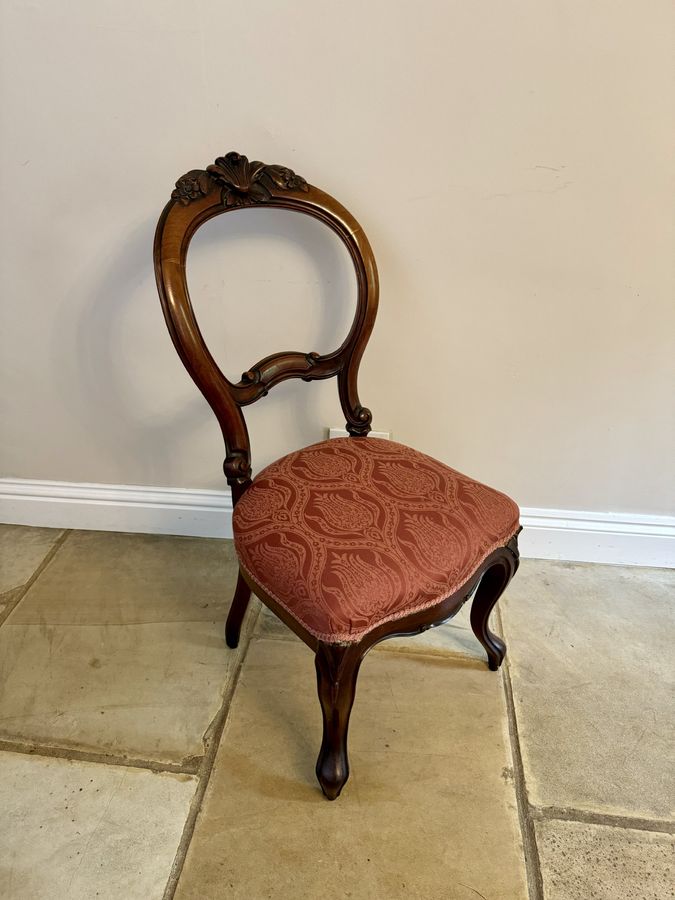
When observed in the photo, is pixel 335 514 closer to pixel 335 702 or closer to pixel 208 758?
pixel 335 702

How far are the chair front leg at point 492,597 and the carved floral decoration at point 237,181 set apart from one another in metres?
0.82

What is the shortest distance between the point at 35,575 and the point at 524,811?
1.32 m

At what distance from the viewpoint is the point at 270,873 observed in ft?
3.26

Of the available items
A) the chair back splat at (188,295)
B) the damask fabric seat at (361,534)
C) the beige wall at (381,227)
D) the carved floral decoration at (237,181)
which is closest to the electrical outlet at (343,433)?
the beige wall at (381,227)

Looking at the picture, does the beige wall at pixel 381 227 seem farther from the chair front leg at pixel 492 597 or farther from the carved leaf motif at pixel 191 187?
the chair front leg at pixel 492 597

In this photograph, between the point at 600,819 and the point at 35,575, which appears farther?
the point at 35,575

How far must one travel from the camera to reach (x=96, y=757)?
117 centimetres

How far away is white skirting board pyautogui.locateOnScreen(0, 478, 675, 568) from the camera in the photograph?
166 centimetres

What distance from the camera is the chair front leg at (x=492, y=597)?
1145 millimetres

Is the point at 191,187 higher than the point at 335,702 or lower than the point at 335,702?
higher

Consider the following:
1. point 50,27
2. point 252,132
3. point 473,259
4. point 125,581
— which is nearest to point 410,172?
point 473,259

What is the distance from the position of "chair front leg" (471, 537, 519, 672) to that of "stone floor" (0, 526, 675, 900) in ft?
0.22

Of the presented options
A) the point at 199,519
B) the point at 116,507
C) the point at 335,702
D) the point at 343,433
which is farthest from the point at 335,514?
the point at 116,507

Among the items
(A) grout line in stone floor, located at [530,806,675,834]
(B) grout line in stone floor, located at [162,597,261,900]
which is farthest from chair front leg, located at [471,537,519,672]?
(B) grout line in stone floor, located at [162,597,261,900]
